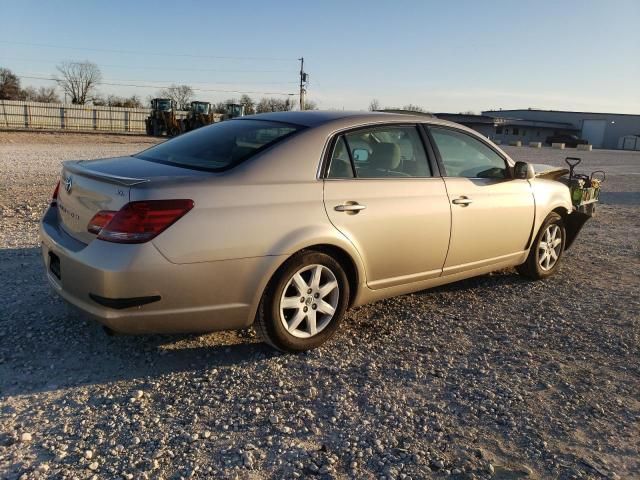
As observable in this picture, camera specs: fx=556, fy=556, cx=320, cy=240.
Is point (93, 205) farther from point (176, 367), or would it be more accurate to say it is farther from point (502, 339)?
point (502, 339)

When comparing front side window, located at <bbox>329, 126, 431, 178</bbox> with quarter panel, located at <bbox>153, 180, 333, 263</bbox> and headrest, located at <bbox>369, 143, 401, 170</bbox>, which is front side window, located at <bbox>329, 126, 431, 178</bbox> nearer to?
headrest, located at <bbox>369, 143, 401, 170</bbox>

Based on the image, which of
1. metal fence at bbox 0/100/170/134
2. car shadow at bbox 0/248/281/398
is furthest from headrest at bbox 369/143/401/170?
metal fence at bbox 0/100/170/134

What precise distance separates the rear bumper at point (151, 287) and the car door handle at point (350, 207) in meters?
0.63

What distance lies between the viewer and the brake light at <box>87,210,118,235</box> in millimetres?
3080

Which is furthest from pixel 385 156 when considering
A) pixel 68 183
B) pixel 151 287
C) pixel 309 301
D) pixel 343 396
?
pixel 68 183

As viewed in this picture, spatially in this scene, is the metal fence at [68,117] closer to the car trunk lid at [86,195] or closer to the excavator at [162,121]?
the excavator at [162,121]

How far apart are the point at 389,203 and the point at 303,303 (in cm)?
96

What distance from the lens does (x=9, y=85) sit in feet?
254

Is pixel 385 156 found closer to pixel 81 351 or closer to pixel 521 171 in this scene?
pixel 521 171

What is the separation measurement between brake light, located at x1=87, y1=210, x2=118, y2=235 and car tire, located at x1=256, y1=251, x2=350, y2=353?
102 centimetres

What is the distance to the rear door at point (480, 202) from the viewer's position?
4457 millimetres

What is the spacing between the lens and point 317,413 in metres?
3.00

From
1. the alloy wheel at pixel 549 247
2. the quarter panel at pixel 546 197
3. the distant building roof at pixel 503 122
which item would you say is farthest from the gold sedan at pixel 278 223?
the distant building roof at pixel 503 122

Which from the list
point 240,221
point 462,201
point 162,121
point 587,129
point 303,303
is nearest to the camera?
point 240,221
